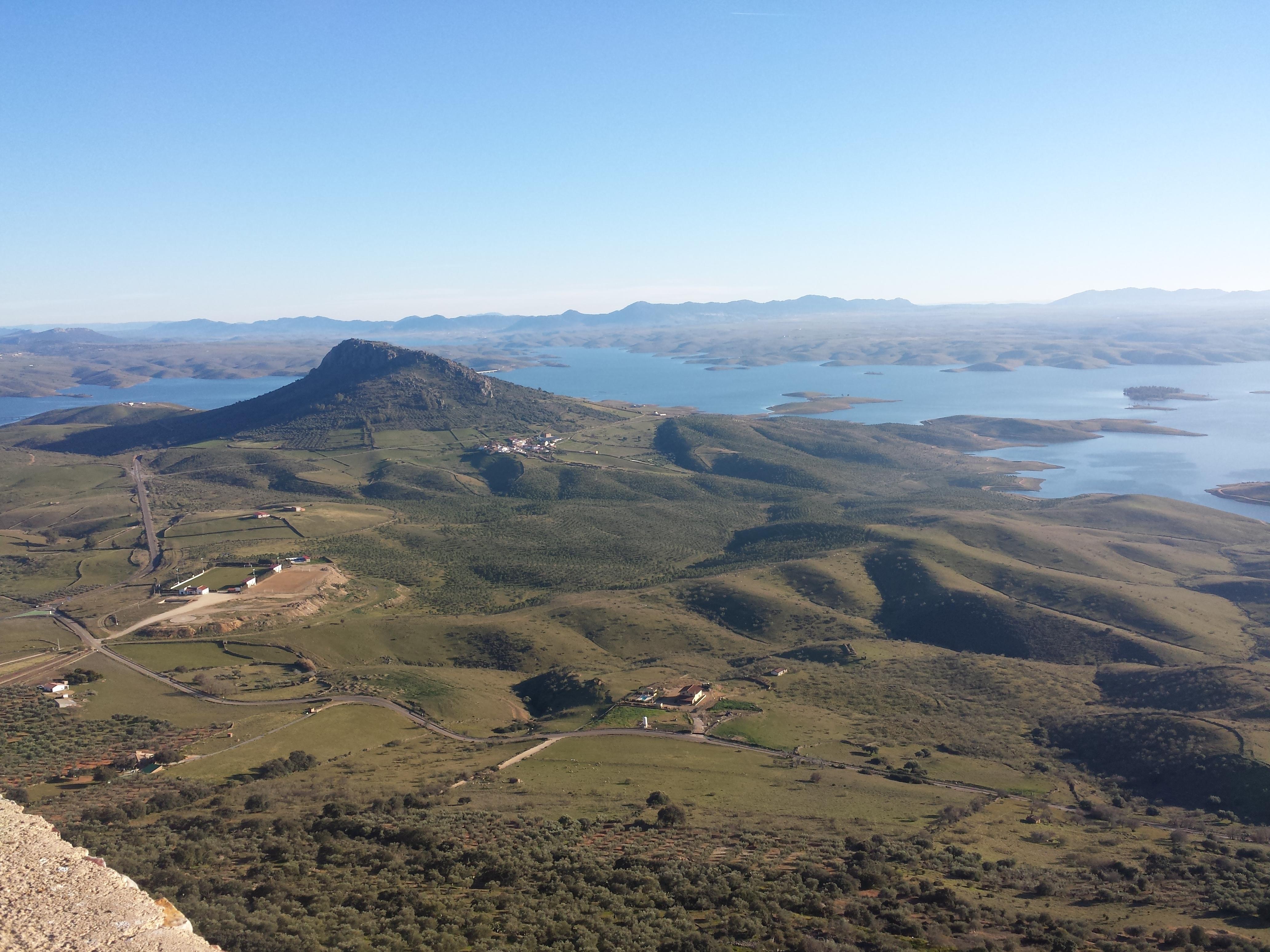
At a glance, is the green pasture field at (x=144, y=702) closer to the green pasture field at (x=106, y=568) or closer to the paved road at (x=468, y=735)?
the paved road at (x=468, y=735)

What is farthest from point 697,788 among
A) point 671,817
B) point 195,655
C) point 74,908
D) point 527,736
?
point 195,655

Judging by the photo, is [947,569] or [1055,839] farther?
[947,569]

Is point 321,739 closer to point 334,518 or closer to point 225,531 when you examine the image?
point 225,531

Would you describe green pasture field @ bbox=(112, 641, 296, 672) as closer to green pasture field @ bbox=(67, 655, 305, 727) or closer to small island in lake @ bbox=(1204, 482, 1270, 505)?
green pasture field @ bbox=(67, 655, 305, 727)

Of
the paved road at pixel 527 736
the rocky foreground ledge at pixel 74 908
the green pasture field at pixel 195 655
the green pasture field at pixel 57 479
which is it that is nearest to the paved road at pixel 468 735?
the paved road at pixel 527 736

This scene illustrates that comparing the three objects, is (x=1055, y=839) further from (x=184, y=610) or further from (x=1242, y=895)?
(x=184, y=610)

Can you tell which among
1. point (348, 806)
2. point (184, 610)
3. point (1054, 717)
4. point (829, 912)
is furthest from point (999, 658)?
point (184, 610)

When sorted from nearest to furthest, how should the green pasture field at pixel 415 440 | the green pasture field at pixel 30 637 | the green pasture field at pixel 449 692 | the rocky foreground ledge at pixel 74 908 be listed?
the rocky foreground ledge at pixel 74 908
the green pasture field at pixel 449 692
the green pasture field at pixel 30 637
the green pasture field at pixel 415 440

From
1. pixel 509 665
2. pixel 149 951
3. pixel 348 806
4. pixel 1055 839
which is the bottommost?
pixel 509 665
